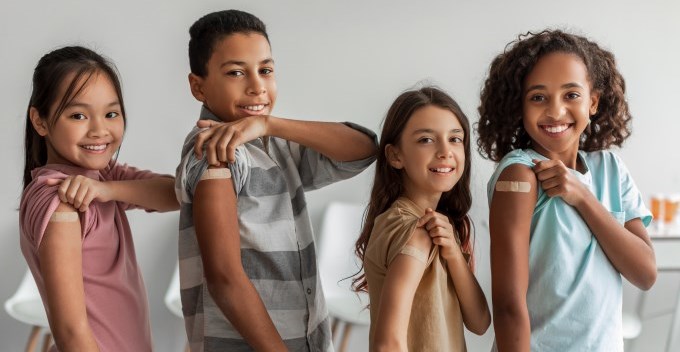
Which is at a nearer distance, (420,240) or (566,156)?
(420,240)

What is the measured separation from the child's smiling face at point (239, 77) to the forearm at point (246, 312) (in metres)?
0.33

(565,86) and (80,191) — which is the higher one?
(565,86)

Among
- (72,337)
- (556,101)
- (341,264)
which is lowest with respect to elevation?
(341,264)

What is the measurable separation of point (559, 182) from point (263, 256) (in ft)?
1.78

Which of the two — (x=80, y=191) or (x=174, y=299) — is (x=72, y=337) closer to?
(x=80, y=191)

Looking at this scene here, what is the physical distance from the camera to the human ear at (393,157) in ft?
5.53

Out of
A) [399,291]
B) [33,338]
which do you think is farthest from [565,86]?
[33,338]

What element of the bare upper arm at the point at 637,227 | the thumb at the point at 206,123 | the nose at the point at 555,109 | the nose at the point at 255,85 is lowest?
the bare upper arm at the point at 637,227

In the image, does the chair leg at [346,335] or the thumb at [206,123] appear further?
Answer: the chair leg at [346,335]

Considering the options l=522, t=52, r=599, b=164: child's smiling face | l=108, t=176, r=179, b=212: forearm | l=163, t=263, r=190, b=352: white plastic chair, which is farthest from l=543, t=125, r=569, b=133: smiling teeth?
l=163, t=263, r=190, b=352: white plastic chair

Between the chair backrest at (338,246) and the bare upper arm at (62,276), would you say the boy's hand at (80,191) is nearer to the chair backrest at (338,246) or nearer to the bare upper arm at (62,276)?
the bare upper arm at (62,276)

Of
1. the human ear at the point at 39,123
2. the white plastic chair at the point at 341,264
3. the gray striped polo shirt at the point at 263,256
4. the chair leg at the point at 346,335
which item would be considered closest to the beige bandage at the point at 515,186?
the gray striped polo shirt at the point at 263,256

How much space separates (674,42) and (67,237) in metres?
3.41

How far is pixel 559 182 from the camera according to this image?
1604mm
